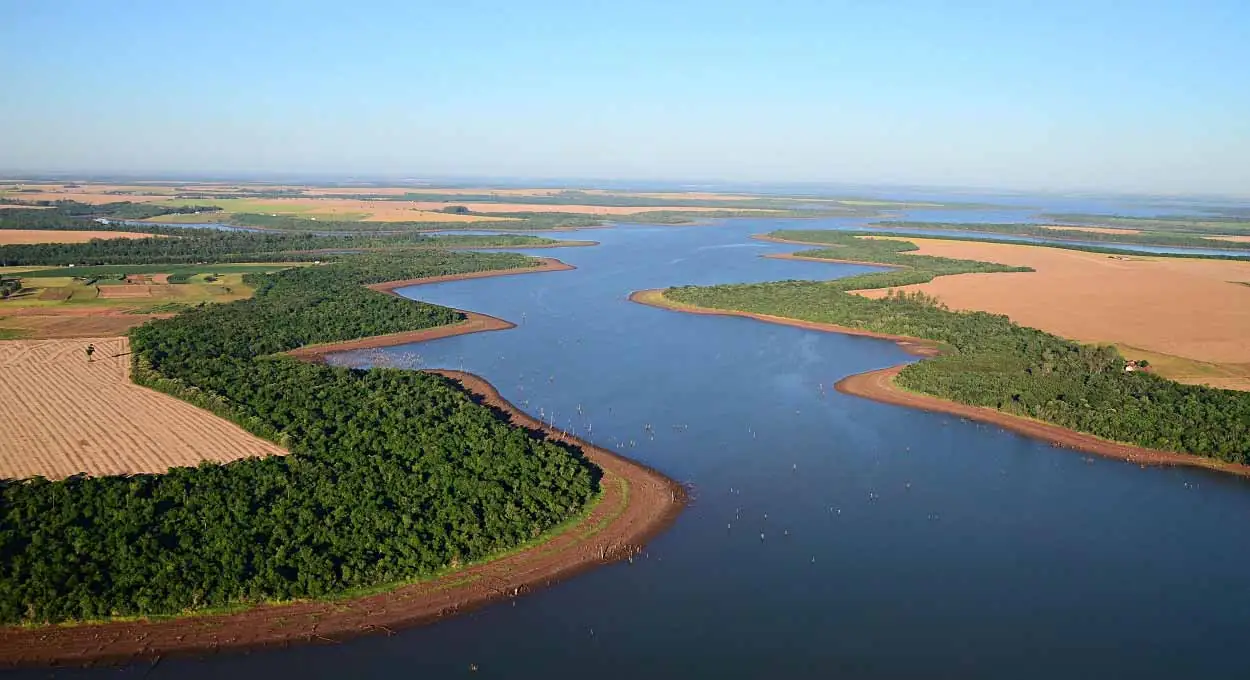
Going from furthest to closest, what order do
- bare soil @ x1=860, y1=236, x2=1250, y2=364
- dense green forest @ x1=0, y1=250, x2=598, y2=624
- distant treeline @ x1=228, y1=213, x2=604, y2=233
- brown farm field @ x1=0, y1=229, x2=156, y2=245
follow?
distant treeline @ x1=228, y1=213, x2=604, y2=233 < brown farm field @ x1=0, y1=229, x2=156, y2=245 < bare soil @ x1=860, y1=236, x2=1250, y2=364 < dense green forest @ x1=0, y1=250, x2=598, y2=624

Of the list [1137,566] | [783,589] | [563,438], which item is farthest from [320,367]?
[1137,566]

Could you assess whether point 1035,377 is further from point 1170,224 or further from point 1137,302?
point 1170,224

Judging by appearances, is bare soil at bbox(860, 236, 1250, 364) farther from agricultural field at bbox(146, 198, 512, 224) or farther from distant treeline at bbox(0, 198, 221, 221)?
distant treeline at bbox(0, 198, 221, 221)

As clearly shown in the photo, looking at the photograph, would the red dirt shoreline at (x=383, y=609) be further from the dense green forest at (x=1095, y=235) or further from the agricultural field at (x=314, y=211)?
the agricultural field at (x=314, y=211)

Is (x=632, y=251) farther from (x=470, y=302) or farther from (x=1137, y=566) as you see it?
(x=1137, y=566)

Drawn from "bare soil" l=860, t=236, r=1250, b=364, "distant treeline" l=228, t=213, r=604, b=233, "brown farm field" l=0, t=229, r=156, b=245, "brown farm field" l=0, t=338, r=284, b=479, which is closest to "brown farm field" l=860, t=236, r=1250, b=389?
"bare soil" l=860, t=236, r=1250, b=364

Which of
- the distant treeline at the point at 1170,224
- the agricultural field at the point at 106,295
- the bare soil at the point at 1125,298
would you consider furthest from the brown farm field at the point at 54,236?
the distant treeline at the point at 1170,224
